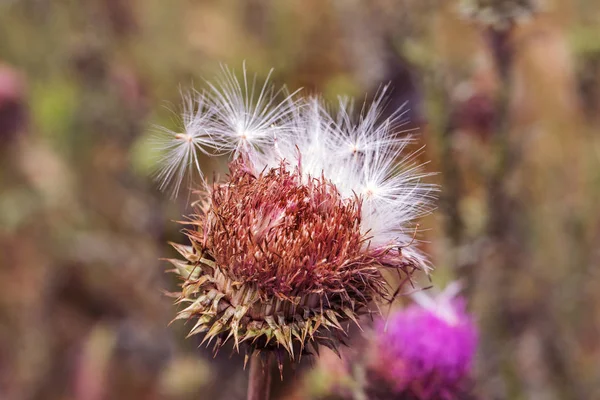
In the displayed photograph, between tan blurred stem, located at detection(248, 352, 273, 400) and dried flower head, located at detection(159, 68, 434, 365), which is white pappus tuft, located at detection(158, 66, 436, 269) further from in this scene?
tan blurred stem, located at detection(248, 352, 273, 400)

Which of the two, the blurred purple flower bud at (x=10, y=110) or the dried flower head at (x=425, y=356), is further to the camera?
the blurred purple flower bud at (x=10, y=110)

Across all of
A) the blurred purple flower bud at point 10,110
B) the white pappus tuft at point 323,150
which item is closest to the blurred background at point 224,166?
the blurred purple flower bud at point 10,110

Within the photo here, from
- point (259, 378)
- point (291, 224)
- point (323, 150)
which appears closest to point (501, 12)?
point (323, 150)

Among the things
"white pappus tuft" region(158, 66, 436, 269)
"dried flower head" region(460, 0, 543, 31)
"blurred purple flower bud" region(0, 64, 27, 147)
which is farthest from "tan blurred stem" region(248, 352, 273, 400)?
"blurred purple flower bud" region(0, 64, 27, 147)

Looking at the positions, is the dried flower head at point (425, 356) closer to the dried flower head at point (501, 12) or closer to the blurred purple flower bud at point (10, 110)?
the dried flower head at point (501, 12)

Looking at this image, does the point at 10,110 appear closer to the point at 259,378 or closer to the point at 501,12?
the point at 501,12
